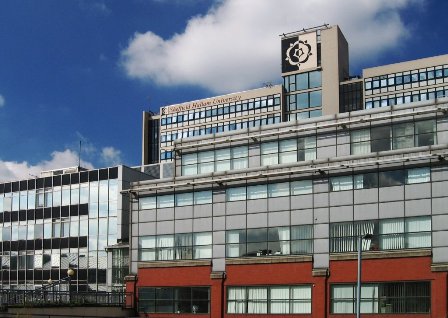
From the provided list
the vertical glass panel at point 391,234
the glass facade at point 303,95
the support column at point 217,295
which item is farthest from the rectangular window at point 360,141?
the glass facade at point 303,95

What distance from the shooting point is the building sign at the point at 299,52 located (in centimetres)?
13700

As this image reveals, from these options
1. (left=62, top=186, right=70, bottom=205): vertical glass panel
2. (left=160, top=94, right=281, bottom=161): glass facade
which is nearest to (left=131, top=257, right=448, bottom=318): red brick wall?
(left=62, top=186, right=70, bottom=205): vertical glass panel

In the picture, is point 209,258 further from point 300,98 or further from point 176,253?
point 300,98

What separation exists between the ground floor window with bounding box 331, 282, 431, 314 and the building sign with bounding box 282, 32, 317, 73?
96171 millimetres

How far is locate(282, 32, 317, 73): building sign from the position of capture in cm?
13700

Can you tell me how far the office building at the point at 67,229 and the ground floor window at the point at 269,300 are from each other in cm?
1728

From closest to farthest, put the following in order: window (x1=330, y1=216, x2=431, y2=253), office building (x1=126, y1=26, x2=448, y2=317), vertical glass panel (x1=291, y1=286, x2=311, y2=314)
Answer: window (x1=330, y1=216, x2=431, y2=253) → office building (x1=126, y1=26, x2=448, y2=317) → vertical glass panel (x1=291, y1=286, x2=311, y2=314)

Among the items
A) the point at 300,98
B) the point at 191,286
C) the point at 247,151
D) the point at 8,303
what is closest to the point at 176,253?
the point at 191,286

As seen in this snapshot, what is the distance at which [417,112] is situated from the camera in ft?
149

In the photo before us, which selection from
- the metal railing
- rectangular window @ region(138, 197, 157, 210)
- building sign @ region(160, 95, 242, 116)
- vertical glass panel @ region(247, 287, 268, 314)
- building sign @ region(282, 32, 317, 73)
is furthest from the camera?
building sign @ region(160, 95, 242, 116)

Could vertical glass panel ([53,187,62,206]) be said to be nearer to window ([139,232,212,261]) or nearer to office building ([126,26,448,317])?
office building ([126,26,448,317])

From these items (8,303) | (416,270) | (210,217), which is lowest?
(8,303)

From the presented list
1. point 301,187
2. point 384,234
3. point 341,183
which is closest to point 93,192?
point 301,187

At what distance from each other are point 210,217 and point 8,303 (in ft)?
55.1
